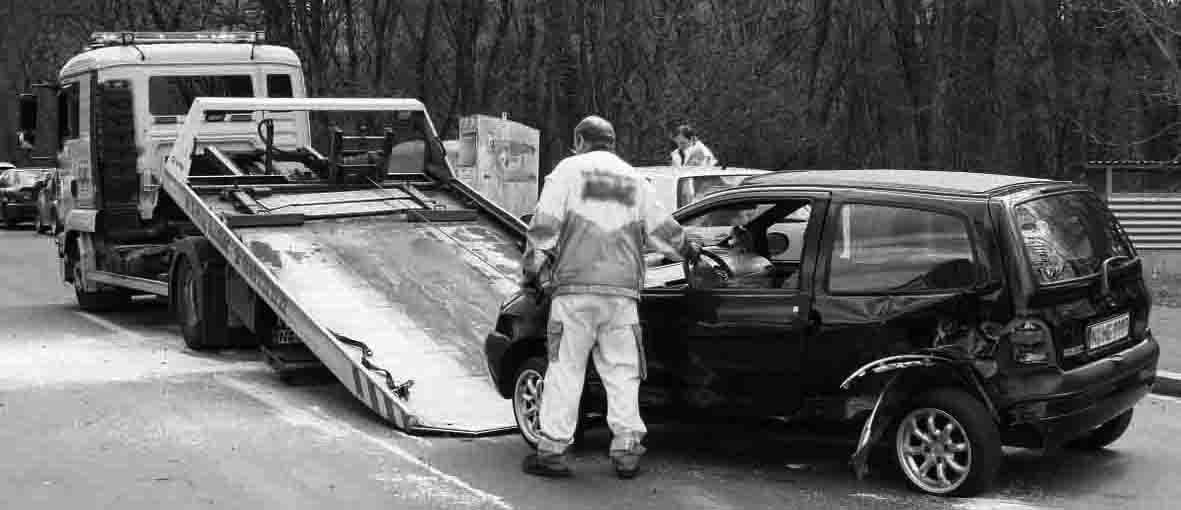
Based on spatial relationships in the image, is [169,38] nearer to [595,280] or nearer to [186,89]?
[186,89]

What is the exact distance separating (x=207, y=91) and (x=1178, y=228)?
43.1 feet

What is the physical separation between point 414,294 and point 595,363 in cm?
318

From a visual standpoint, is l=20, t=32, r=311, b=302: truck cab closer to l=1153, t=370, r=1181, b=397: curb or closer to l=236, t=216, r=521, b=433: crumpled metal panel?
l=236, t=216, r=521, b=433: crumpled metal panel

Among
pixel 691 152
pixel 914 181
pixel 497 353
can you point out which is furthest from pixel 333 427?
pixel 691 152

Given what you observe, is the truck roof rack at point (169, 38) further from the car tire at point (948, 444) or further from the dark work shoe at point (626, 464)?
the car tire at point (948, 444)

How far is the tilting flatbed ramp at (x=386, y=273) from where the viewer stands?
357 inches

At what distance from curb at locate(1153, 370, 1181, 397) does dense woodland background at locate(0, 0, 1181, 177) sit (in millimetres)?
12000

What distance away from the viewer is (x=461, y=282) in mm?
10773

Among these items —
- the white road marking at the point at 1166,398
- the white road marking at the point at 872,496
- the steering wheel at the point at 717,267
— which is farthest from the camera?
the white road marking at the point at 1166,398

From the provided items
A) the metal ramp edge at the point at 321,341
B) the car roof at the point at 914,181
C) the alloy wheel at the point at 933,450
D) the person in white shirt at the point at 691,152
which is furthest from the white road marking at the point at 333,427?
the person in white shirt at the point at 691,152

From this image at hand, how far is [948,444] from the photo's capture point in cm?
698

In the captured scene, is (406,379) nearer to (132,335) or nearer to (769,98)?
(132,335)

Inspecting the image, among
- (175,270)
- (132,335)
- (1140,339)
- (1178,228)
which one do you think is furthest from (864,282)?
(1178,228)

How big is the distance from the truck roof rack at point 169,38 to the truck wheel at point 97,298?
2.34 metres
